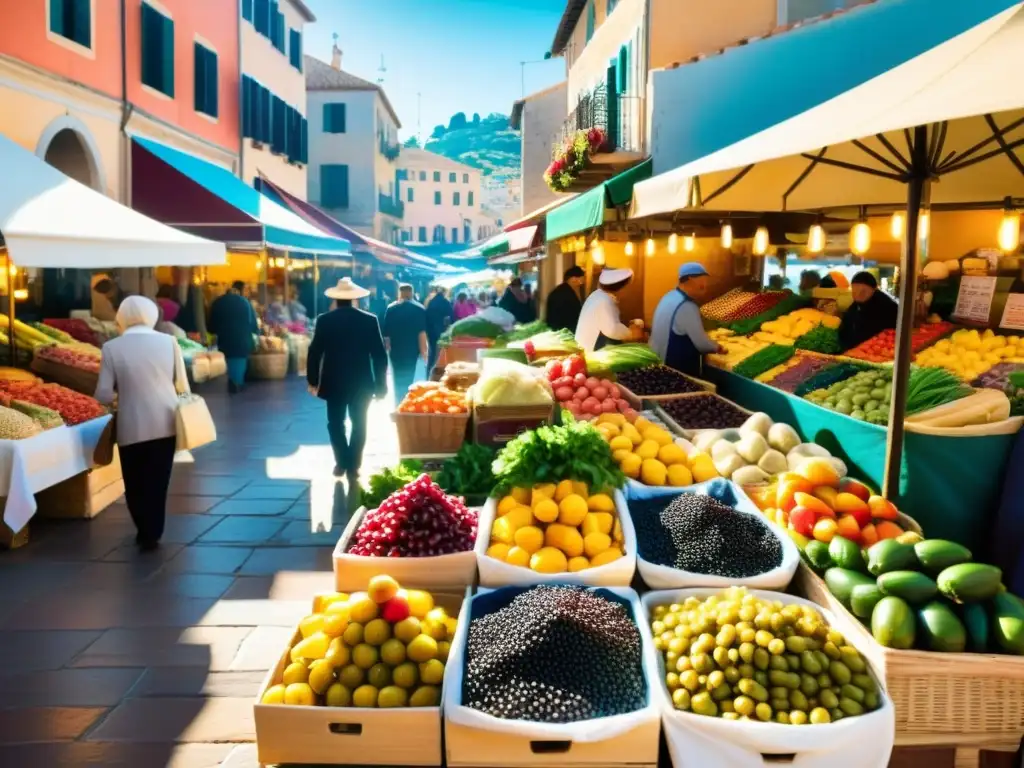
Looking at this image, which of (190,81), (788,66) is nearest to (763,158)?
(788,66)

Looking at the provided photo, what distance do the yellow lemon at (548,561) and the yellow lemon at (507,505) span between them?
0.43 meters

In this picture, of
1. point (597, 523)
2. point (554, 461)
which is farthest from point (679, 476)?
point (597, 523)

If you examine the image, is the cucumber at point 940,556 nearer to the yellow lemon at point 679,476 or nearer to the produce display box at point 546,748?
the produce display box at point 546,748

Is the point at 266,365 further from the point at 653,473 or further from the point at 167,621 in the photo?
the point at 653,473

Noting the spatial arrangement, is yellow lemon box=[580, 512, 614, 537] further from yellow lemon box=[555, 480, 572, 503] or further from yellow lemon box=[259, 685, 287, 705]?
yellow lemon box=[259, 685, 287, 705]

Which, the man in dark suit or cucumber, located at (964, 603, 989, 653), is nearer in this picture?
cucumber, located at (964, 603, 989, 653)

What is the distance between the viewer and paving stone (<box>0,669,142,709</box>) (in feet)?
12.9

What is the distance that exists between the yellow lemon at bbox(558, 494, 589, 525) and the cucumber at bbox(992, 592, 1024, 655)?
1.71 meters

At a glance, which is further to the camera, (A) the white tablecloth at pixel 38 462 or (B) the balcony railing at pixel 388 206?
(B) the balcony railing at pixel 388 206

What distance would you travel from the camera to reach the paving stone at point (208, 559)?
5855mm

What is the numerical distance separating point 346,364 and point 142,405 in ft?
6.81

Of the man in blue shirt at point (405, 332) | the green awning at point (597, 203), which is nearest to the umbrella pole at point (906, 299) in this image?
the green awning at point (597, 203)

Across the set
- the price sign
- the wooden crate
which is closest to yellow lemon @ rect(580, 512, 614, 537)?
the wooden crate

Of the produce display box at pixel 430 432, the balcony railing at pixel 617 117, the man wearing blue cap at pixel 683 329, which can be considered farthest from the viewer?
the balcony railing at pixel 617 117
